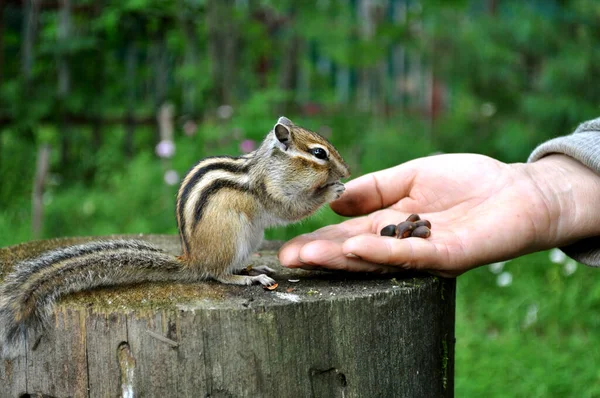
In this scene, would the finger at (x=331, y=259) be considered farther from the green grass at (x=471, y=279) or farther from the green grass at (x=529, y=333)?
the green grass at (x=529, y=333)

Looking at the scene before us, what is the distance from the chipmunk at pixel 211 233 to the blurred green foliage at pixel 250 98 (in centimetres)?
209

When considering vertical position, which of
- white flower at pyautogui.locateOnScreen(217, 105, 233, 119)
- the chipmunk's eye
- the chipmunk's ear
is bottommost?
white flower at pyautogui.locateOnScreen(217, 105, 233, 119)

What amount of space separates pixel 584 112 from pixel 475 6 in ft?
9.52

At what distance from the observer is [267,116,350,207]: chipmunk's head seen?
8.82ft

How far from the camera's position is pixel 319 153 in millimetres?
2729

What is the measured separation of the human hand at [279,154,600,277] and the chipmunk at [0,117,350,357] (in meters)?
0.16

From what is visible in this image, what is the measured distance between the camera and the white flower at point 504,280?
16.1 feet

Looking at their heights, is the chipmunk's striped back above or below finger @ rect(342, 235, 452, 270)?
above

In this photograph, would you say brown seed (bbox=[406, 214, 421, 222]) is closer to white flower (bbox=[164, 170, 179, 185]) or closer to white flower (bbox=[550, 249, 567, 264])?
white flower (bbox=[550, 249, 567, 264])

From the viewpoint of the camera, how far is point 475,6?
8164 mm

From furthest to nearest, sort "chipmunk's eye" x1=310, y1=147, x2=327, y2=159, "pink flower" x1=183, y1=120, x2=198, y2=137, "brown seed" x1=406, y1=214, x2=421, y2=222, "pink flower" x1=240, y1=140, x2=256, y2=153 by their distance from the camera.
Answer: "pink flower" x1=183, y1=120, x2=198, y2=137, "pink flower" x1=240, y1=140, x2=256, y2=153, "chipmunk's eye" x1=310, y1=147, x2=327, y2=159, "brown seed" x1=406, y1=214, x2=421, y2=222

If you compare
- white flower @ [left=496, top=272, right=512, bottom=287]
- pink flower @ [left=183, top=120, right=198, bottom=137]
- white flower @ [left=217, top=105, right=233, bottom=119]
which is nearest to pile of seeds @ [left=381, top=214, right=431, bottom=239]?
white flower @ [left=496, top=272, right=512, bottom=287]

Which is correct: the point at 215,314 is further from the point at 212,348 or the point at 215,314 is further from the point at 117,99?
the point at 117,99

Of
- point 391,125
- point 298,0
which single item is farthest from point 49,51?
point 391,125
